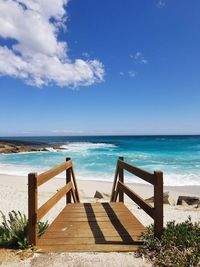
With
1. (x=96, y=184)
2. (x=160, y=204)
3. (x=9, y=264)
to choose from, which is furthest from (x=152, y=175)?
(x=96, y=184)

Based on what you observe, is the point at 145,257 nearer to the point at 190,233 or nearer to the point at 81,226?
the point at 190,233

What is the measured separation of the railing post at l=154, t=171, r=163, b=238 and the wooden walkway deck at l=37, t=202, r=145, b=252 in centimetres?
35

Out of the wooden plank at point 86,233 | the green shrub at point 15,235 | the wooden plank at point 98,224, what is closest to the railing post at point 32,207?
the green shrub at point 15,235

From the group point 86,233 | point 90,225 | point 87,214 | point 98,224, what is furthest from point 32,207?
point 87,214

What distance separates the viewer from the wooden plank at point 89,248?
4152 mm

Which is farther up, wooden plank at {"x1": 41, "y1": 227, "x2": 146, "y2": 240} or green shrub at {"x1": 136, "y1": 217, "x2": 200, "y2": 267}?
green shrub at {"x1": 136, "y1": 217, "x2": 200, "y2": 267}

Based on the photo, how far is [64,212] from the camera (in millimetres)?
6383

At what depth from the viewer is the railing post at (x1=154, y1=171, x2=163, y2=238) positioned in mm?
4215

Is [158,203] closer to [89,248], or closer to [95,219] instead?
[89,248]

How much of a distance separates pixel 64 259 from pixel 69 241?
615mm

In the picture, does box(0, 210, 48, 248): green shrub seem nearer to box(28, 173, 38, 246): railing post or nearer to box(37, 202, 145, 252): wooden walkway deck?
box(28, 173, 38, 246): railing post

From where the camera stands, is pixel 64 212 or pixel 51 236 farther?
pixel 64 212

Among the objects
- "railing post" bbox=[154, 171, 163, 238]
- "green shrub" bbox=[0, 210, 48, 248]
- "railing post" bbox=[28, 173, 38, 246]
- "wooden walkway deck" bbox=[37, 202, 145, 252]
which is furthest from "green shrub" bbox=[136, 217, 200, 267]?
"green shrub" bbox=[0, 210, 48, 248]

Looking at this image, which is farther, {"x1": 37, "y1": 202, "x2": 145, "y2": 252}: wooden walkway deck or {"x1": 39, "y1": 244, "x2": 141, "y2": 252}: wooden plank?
{"x1": 37, "y1": 202, "x2": 145, "y2": 252}: wooden walkway deck
